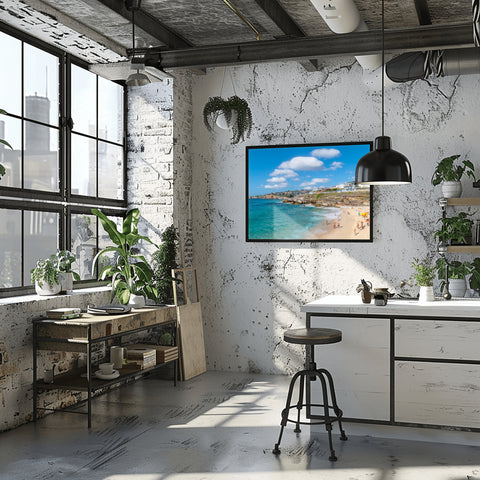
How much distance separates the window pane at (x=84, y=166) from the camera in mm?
6074

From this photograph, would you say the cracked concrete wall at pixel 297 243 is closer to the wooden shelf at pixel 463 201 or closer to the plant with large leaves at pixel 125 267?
the wooden shelf at pixel 463 201

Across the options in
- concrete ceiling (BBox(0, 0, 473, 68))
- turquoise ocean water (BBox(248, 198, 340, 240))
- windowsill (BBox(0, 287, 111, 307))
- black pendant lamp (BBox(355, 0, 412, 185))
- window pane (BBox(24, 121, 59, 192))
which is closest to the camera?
black pendant lamp (BBox(355, 0, 412, 185))

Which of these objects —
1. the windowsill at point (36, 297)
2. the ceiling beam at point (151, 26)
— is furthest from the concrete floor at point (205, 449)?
the ceiling beam at point (151, 26)

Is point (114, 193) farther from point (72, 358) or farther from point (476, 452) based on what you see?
point (476, 452)

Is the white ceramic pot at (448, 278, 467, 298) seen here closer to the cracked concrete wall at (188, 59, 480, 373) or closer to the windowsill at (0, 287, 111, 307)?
the cracked concrete wall at (188, 59, 480, 373)

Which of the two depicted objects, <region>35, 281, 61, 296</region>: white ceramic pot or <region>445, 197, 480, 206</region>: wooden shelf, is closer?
<region>35, 281, 61, 296</region>: white ceramic pot

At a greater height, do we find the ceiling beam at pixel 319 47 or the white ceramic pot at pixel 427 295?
the ceiling beam at pixel 319 47

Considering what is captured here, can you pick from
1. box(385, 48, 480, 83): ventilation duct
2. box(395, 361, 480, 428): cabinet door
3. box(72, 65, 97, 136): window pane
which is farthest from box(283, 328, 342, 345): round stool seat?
box(72, 65, 97, 136): window pane

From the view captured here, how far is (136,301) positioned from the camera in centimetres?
606

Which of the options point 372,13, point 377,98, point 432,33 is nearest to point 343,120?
point 377,98

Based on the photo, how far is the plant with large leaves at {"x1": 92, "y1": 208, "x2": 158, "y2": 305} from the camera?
6.11 m

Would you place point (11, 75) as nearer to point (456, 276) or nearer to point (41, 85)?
point (41, 85)

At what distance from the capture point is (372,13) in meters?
5.71

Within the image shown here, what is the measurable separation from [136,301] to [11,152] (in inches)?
70.8
